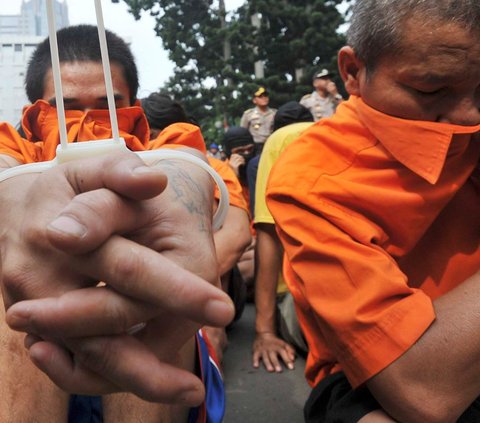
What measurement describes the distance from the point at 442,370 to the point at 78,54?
3.32 ft

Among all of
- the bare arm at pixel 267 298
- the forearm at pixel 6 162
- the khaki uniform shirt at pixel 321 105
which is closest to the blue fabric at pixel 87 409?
the forearm at pixel 6 162

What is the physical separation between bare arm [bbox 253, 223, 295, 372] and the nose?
1.30 meters

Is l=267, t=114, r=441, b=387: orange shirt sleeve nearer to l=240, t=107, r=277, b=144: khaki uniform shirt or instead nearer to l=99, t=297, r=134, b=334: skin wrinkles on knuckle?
l=99, t=297, r=134, b=334: skin wrinkles on knuckle

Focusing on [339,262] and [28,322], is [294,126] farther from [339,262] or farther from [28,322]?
[28,322]

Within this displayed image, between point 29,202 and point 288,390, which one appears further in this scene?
point 288,390

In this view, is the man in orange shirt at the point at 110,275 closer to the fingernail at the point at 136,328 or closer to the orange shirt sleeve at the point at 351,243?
the fingernail at the point at 136,328

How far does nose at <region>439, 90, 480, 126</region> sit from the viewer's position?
1.00 meters

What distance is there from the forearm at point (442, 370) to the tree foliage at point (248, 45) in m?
13.3

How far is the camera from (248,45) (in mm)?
15242

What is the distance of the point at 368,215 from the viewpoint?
1.07m

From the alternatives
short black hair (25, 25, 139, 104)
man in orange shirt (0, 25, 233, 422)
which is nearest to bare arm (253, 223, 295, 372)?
short black hair (25, 25, 139, 104)

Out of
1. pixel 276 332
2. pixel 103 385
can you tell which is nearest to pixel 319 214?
pixel 103 385

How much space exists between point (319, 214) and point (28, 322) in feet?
2.20

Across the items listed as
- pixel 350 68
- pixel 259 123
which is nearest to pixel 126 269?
pixel 350 68
